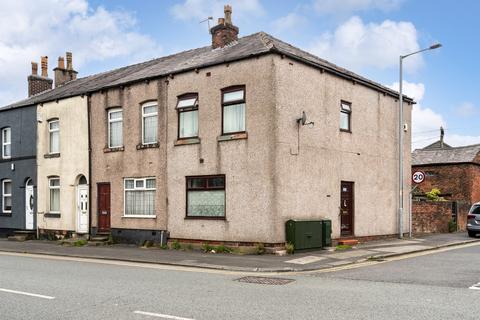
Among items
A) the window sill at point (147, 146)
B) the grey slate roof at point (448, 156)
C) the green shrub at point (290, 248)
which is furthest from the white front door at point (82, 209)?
the grey slate roof at point (448, 156)

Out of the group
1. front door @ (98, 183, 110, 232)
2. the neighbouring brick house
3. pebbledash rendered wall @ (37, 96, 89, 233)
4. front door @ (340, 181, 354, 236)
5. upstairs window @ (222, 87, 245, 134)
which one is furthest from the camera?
the neighbouring brick house

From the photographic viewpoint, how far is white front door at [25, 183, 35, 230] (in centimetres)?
2533

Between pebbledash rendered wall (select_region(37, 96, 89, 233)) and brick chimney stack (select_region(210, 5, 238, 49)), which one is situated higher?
brick chimney stack (select_region(210, 5, 238, 49))

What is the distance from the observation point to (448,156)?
37.2 m

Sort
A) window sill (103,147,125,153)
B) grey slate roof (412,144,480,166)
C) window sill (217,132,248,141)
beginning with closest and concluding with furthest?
window sill (217,132,248,141)
window sill (103,147,125,153)
grey slate roof (412,144,480,166)

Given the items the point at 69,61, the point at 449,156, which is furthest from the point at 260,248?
the point at 449,156

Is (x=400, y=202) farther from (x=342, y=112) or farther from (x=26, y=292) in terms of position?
(x=26, y=292)

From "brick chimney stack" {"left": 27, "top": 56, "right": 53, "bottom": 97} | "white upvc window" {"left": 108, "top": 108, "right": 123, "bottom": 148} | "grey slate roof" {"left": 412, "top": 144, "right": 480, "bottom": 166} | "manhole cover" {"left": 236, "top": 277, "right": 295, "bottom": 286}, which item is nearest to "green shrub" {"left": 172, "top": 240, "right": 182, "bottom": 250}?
"white upvc window" {"left": 108, "top": 108, "right": 123, "bottom": 148}

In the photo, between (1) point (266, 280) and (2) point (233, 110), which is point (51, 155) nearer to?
(2) point (233, 110)

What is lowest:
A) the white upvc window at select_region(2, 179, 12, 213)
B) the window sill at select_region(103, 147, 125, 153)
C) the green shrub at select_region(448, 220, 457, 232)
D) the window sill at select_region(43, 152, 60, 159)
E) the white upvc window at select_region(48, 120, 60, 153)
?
the green shrub at select_region(448, 220, 457, 232)

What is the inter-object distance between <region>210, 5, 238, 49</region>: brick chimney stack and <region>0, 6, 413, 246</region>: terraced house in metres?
0.04

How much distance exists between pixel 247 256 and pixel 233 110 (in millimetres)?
5173

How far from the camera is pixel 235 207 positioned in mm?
17266

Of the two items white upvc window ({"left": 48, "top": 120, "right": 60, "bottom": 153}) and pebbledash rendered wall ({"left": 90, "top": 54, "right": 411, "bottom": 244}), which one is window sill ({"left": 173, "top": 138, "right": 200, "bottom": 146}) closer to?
pebbledash rendered wall ({"left": 90, "top": 54, "right": 411, "bottom": 244})
